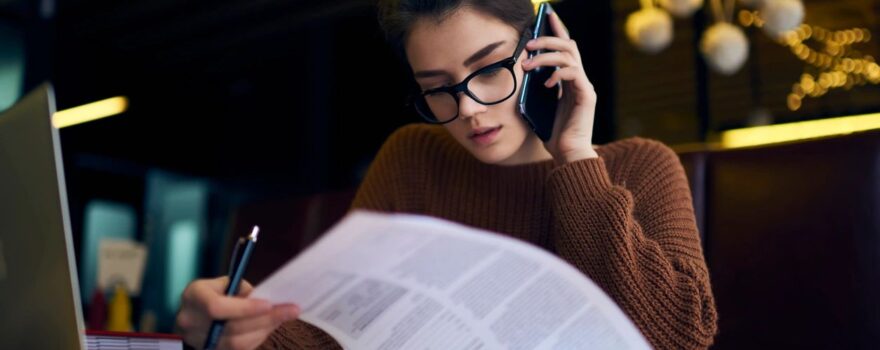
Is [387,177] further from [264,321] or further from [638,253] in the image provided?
[264,321]

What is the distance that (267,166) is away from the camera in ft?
17.2

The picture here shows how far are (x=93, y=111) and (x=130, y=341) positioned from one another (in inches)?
184

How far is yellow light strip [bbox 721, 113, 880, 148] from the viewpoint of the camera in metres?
3.24

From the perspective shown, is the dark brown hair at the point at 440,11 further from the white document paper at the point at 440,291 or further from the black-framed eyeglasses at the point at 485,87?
the white document paper at the point at 440,291

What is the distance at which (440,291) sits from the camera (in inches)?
25.6

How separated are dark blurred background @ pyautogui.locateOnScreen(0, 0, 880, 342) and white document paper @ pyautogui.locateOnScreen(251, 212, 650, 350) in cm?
263

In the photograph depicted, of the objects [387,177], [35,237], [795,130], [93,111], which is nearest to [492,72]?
[387,177]

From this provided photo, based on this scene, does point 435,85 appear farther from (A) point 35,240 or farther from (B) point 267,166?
(B) point 267,166

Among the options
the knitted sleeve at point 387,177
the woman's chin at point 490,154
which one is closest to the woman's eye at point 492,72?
the woman's chin at point 490,154

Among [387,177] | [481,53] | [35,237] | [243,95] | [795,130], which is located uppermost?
[481,53]

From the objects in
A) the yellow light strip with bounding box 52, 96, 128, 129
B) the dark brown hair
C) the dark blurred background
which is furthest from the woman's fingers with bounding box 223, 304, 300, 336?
the yellow light strip with bounding box 52, 96, 128, 129

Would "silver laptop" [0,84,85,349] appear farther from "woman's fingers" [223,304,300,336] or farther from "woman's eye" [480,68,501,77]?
"woman's eye" [480,68,501,77]

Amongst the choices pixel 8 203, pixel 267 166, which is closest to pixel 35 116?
pixel 8 203

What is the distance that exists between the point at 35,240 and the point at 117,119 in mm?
5119
